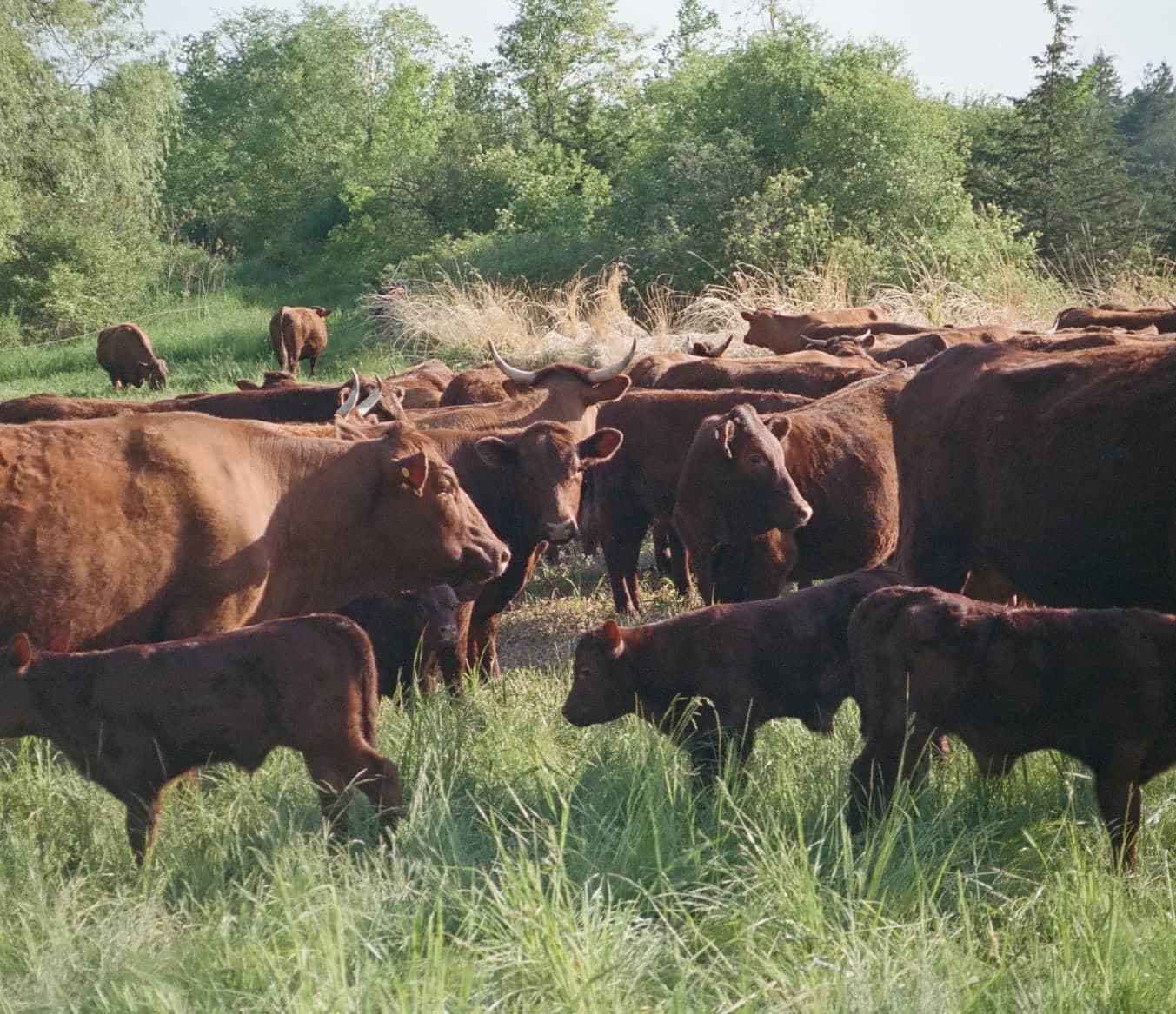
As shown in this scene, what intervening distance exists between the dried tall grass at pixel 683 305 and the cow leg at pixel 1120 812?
1477 centimetres

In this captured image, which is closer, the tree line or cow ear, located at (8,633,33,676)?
cow ear, located at (8,633,33,676)

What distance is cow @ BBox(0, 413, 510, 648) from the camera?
19.2ft

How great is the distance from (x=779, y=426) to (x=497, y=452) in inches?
58.8

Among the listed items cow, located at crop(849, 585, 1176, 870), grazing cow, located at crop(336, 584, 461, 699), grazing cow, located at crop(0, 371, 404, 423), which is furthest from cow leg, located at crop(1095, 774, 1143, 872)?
grazing cow, located at crop(0, 371, 404, 423)

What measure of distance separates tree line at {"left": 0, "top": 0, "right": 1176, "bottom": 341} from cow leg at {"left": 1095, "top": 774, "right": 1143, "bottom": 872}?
69.0ft

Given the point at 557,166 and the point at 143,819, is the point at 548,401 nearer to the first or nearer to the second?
the point at 143,819

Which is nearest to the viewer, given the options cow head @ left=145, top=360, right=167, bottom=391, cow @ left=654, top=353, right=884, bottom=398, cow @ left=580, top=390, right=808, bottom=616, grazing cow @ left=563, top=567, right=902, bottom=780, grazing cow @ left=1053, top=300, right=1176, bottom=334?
grazing cow @ left=563, top=567, right=902, bottom=780

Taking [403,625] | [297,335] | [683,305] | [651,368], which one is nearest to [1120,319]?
[651,368]

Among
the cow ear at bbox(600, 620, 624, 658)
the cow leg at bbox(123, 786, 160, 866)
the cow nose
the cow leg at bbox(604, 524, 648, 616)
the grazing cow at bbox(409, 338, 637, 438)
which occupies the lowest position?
the cow leg at bbox(604, 524, 648, 616)

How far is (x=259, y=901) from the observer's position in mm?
4172

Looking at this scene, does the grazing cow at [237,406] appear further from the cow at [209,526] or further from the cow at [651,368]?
the cow at [209,526]

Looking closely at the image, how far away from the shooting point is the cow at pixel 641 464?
9781mm

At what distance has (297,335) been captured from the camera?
2658cm

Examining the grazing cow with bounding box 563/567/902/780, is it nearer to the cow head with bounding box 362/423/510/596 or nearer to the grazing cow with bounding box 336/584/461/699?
the cow head with bounding box 362/423/510/596
